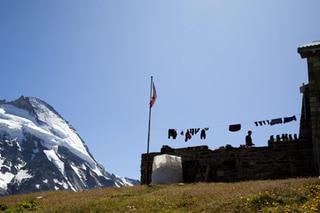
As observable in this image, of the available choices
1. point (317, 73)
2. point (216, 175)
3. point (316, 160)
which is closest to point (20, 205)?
point (216, 175)

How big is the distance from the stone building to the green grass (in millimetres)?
8479

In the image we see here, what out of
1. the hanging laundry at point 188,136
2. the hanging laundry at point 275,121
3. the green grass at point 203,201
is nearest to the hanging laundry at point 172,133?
the hanging laundry at point 188,136

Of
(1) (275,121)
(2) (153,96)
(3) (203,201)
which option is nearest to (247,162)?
(1) (275,121)

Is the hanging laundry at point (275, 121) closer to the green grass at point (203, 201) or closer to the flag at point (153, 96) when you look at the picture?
the flag at point (153, 96)

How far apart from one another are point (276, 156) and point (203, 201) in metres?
13.2

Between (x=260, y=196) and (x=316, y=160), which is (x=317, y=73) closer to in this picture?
(x=316, y=160)

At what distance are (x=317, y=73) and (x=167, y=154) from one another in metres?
11.7

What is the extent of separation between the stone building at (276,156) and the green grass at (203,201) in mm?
8479

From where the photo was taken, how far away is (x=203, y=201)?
2209 centimetres

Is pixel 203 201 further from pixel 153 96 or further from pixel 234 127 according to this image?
pixel 234 127

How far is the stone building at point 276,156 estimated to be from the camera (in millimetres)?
32781

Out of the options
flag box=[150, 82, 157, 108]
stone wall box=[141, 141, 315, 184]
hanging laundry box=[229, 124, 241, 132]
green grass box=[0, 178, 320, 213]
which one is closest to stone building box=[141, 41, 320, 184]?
stone wall box=[141, 141, 315, 184]

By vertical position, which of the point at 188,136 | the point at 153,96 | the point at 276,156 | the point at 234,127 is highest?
the point at 153,96

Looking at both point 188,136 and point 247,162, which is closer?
point 247,162
